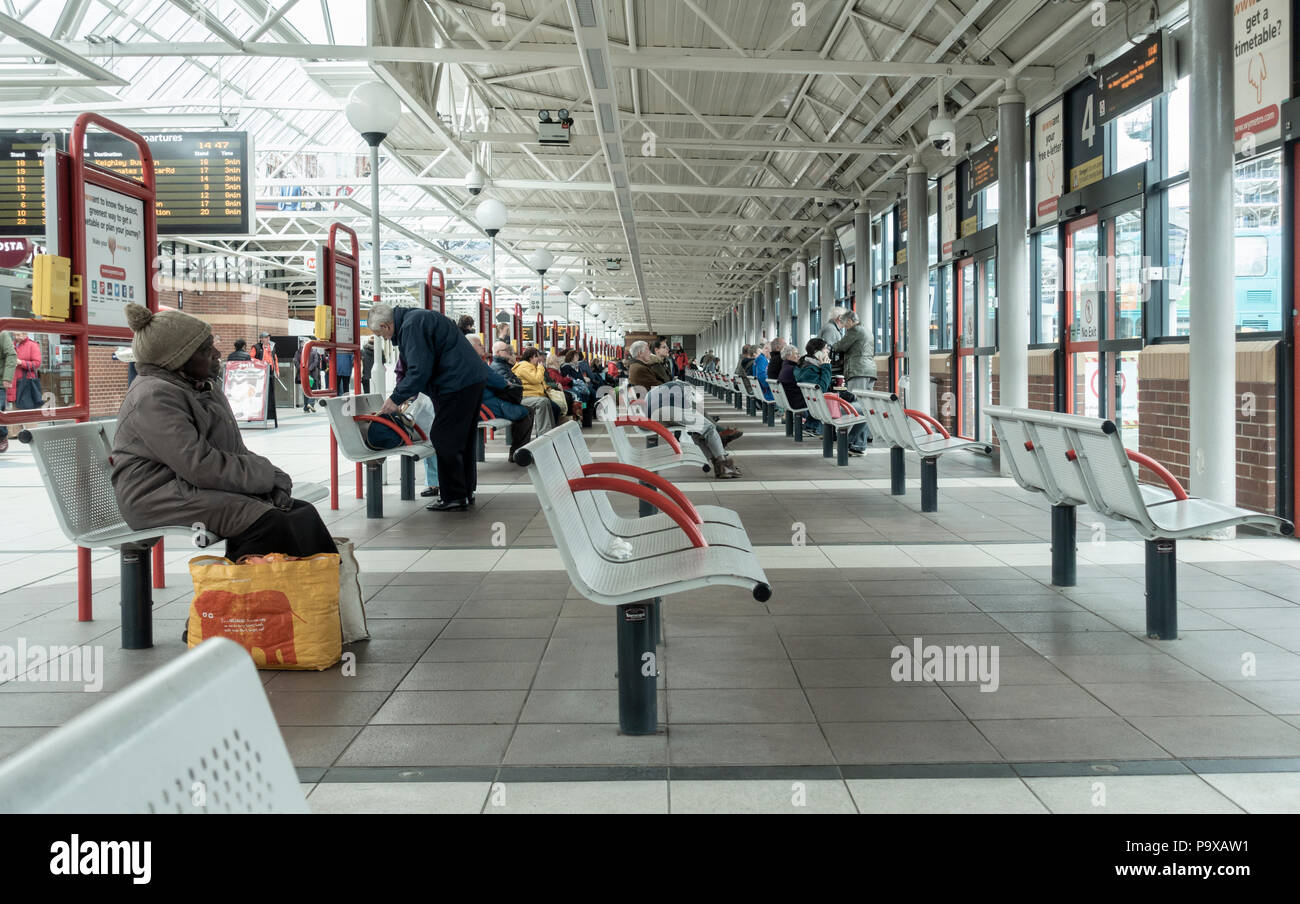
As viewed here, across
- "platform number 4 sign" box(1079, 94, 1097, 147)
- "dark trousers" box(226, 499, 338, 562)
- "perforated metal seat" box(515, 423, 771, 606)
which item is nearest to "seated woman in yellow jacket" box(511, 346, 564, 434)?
"platform number 4 sign" box(1079, 94, 1097, 147)

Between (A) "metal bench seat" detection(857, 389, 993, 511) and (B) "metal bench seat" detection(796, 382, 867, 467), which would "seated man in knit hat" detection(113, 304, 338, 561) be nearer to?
(A) "metal bench seat" detection(857, 389, 993, 511)

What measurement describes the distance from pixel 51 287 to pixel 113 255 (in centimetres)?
67

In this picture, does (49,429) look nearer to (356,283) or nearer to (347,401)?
(347,401)

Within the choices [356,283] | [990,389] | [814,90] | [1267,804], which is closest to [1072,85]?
[990,389]

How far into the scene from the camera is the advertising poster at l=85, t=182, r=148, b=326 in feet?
16.3

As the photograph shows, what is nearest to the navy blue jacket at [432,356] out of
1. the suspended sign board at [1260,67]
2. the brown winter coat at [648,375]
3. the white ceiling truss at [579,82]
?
the white ceiling truss at [579,82]

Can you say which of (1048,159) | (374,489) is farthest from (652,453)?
(1048,159)

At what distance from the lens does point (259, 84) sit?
19.8m

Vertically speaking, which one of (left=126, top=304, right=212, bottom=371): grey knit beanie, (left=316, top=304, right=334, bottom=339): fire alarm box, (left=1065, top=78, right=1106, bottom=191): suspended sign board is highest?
(left=1065, top=78, right=1106, bottom=191): suspended sign board

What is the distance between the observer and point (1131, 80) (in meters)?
9.89

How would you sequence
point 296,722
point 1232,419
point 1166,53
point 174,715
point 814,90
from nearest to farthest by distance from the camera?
point 174,715, point 296,722, point 1232,419, point 1166,53, point 814,90

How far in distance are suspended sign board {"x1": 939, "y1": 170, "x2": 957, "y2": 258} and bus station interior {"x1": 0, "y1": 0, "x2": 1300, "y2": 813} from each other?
12 cm

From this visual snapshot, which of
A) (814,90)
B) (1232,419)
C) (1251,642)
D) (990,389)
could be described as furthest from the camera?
(814,90)
